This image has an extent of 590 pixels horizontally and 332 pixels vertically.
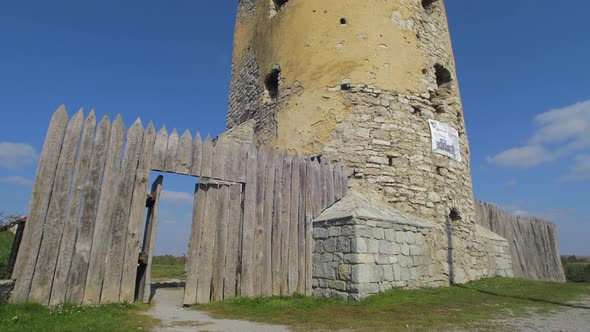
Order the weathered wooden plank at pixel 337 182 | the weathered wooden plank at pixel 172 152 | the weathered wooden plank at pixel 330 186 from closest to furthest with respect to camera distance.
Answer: the weathered wooden plank at pixel 172 152, the weathered wooden plank at pixel 330 186, the weathered wooden plank at pixel 337 182

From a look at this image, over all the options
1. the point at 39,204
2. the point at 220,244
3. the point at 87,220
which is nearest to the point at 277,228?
the point at 220,244

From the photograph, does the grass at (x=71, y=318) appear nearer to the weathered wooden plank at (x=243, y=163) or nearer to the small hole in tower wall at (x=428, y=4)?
the weathered wooden plank at (x=243, y=163)

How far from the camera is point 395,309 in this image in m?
5.20

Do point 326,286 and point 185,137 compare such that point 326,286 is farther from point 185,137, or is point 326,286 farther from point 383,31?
point 383,31

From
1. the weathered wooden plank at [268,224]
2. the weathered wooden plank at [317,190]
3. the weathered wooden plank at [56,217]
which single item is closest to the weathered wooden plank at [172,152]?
the weathered wooden plank at [56,217]

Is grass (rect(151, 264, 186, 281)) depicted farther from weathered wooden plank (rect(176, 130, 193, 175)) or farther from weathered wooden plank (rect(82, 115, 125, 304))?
weathered wooden plank (rect(176, 130, 193, 175))

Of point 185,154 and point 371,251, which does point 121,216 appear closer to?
point 185,154

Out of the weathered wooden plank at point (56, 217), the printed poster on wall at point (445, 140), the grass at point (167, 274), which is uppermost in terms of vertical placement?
the printed poster on wall at point (445, 140)

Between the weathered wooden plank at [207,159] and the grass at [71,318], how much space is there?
2158 mm

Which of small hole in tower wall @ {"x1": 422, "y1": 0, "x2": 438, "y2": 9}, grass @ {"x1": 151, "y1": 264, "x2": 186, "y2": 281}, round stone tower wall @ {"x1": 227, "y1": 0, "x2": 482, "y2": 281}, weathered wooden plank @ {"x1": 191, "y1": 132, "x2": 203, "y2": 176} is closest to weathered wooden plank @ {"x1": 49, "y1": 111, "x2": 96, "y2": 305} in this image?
weathered wooden plank @ {"x1": 191, "y1": 132, "x2": 203, "y2": 176}

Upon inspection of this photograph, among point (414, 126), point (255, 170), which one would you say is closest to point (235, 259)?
point (255, 170)

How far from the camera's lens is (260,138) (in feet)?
31.8

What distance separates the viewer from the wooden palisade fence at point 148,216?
447cm

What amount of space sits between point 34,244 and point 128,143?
5.45 feet
